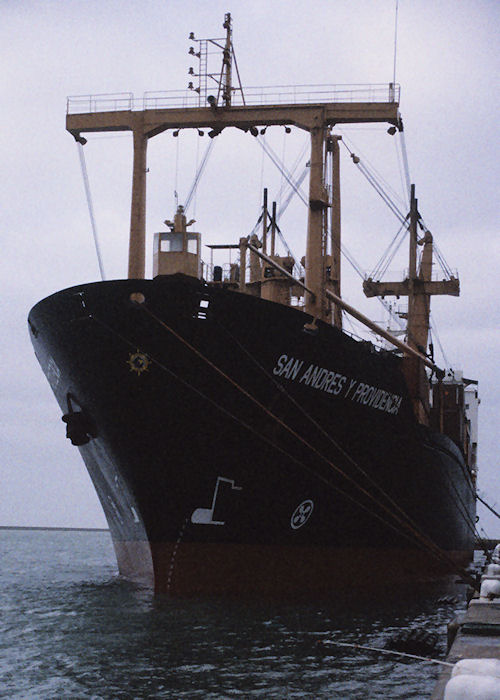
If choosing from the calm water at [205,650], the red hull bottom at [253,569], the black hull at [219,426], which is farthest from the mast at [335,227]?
the calm water at [205,650]

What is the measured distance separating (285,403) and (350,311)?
3.35 metres

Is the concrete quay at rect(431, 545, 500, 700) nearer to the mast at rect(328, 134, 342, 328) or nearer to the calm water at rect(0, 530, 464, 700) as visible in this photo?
the calm water at rect(0, 530, 464, 700)

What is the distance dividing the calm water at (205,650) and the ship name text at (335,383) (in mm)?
Result: 4103

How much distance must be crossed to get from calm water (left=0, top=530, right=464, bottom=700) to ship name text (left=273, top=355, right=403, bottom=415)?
4.10 m

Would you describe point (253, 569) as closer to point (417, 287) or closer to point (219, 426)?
point (219, 426)

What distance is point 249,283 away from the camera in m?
27.0

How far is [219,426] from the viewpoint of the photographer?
16109 millimetres

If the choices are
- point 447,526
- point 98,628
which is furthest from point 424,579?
point 98,628

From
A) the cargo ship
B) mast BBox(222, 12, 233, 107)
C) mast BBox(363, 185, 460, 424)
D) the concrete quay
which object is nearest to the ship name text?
the cargo ship

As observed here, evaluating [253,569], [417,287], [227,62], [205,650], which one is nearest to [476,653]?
[205,650]

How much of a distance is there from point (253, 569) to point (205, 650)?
389cm

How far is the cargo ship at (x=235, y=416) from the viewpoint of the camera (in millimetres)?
15938

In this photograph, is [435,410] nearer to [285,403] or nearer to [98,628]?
[285,403]

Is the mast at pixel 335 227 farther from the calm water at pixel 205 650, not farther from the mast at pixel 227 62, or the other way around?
the calm water at pixel 205 650
